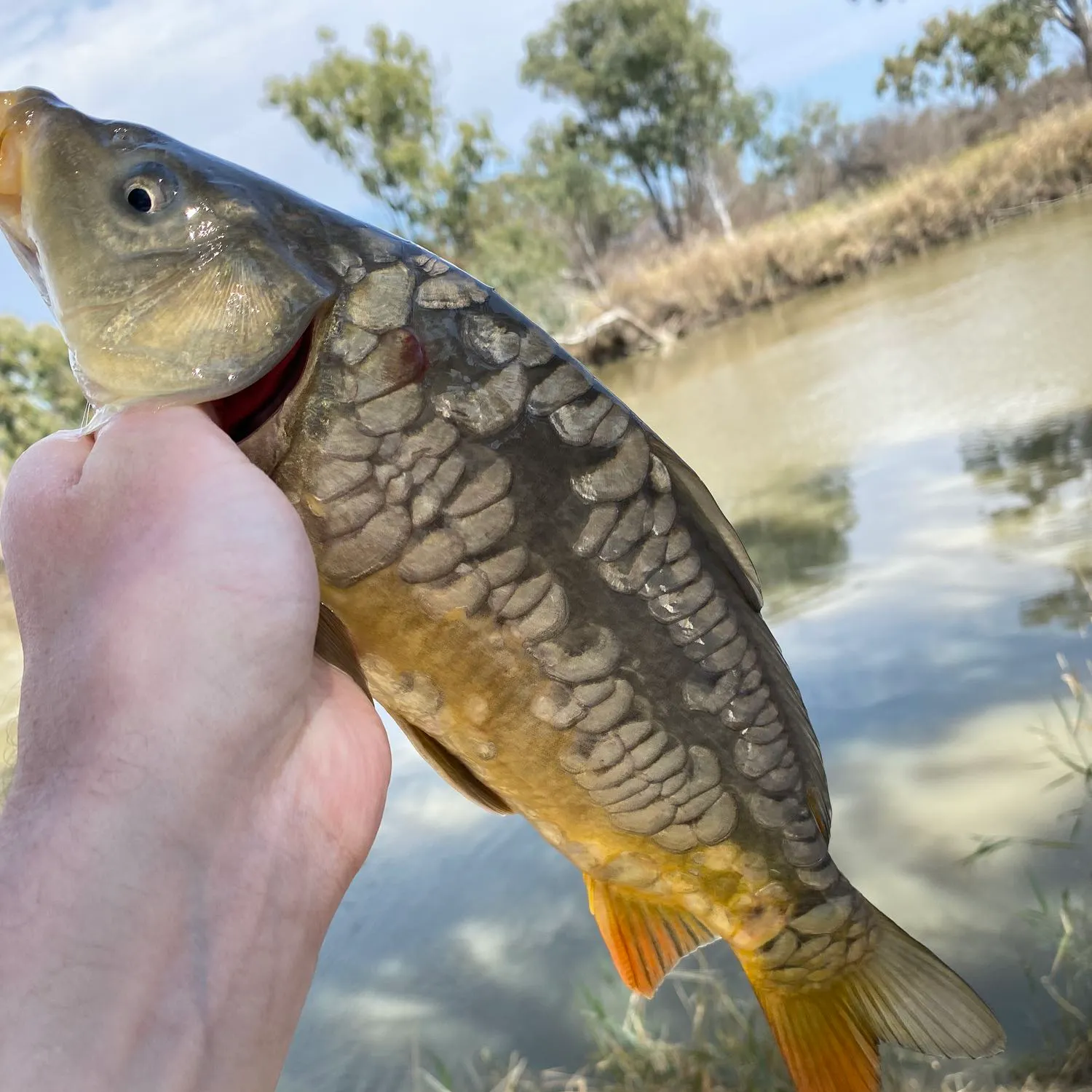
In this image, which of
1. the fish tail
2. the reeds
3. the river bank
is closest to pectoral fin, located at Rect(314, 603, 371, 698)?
the fish tail

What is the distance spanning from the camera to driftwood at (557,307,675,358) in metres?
15.1

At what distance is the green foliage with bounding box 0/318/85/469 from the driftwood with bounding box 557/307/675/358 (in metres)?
8.25

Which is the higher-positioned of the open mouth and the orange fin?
the open mouth

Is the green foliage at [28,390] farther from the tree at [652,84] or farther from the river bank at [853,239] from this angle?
the tree at [652,84]

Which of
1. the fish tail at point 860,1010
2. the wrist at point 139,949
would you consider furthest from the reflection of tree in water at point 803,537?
the wrist at point 139,949

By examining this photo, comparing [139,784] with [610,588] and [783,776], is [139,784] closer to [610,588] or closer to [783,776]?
[610,588]

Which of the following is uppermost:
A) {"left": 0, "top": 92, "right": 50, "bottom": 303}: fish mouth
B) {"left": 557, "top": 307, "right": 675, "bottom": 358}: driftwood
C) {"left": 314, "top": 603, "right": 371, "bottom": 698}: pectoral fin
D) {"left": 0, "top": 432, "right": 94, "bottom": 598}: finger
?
{"left": 0, "top": 92, "right": 50, "bottom": 303}: fish mouth

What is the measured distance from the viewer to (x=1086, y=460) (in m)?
4.42

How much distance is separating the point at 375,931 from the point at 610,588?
219 cm

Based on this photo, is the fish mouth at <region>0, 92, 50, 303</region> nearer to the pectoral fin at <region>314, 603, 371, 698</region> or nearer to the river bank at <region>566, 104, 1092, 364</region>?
the pectoral fin at <region>314, 603, 371, 698</region>

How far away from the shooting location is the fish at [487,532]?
1.13 metres

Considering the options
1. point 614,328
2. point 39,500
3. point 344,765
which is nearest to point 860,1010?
point 344,765

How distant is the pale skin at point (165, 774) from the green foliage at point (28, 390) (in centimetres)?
1629

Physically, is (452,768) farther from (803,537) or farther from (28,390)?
(28,390)
